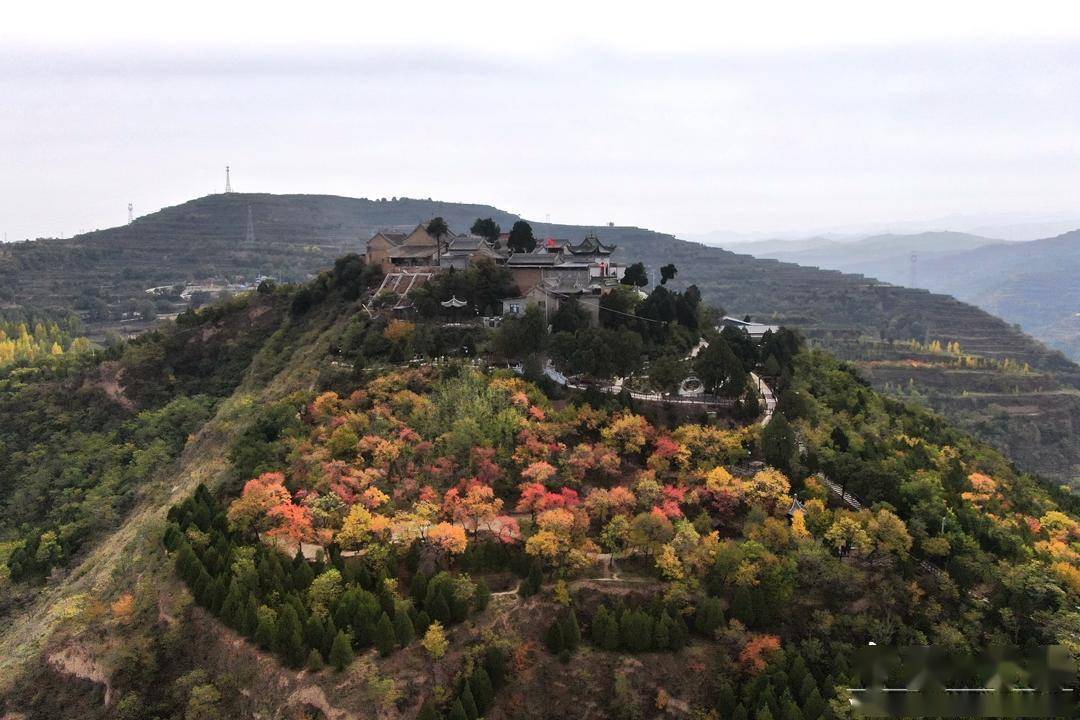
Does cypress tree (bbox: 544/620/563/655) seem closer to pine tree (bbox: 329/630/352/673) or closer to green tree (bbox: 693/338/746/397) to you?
pine tree (bbox: 329/630/352/673)

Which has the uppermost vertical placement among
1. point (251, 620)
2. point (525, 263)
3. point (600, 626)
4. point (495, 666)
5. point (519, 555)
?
point (525, 263)

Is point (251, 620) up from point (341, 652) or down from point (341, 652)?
up

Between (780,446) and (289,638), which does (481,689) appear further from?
(780,446)

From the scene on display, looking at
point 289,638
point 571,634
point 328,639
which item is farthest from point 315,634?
point 571,634

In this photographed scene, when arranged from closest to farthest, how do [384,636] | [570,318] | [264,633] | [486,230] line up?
1. [384,636]
2. [264,633]
3. [570,318]
4. [486,230]

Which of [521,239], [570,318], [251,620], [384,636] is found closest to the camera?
[384,636]

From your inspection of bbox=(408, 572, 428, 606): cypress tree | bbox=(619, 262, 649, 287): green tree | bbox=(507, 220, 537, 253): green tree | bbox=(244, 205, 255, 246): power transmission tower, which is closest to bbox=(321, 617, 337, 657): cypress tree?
bbox=(408, 572, 428, 606): cypress tree

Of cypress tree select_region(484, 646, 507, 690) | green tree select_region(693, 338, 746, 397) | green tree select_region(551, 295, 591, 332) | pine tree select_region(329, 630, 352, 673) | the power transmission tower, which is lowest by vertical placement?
cypress tree select_region(484, 646, 507, 690)

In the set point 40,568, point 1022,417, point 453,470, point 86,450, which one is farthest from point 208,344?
point 1022,417
